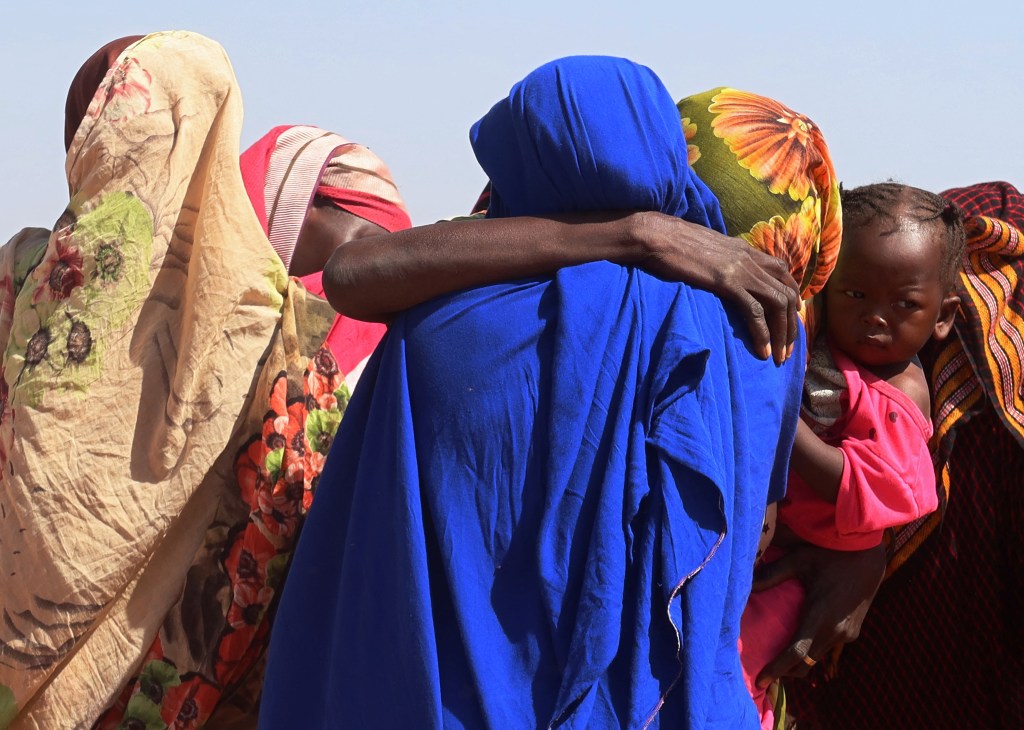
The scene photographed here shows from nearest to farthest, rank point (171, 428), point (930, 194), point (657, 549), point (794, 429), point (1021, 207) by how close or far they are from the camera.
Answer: point (657, 549), point (794, 429), point (171, 428), point (930, 194), point (1021, 207)

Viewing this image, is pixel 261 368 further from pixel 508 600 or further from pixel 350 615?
pixel 508 600

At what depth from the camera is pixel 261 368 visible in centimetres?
264

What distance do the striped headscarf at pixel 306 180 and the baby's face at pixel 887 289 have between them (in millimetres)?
1169

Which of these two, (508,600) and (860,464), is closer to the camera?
(508,600)

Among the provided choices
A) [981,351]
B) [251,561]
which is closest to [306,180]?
[251,561]

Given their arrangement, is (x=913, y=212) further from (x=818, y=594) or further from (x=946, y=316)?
(x=818, y=594)

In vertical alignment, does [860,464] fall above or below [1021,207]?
below

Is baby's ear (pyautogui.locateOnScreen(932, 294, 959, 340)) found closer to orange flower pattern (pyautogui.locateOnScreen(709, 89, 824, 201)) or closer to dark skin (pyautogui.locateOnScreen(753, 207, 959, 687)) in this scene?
dark skin (pyautogui.locateOnScreen(753, 207, 959, 687))

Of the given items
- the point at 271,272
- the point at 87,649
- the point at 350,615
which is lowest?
the point at 87,649

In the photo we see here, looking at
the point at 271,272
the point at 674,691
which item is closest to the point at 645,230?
the point at 674,691

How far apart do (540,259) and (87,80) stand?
1.42 m

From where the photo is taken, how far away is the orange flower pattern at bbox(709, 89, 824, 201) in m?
2.42

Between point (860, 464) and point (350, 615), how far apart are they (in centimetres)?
115

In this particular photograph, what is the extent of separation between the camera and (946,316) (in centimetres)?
310
